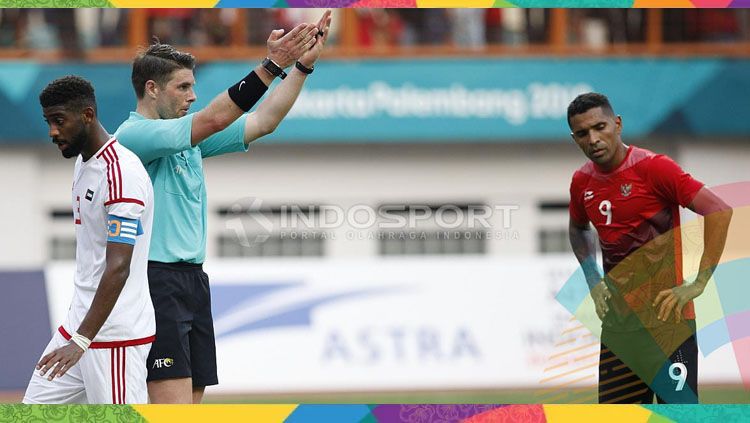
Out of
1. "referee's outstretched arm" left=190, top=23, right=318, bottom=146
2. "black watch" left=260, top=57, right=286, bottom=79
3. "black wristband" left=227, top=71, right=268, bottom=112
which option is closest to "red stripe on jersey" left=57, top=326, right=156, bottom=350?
"referee's outstretched arm" left=190, top=23, right=318, bottom=146

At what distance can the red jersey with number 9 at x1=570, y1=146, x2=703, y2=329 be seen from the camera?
16.2 feet

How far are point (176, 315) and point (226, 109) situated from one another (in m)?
0.86

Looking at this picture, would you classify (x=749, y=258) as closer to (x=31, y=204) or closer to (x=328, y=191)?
(x=328, y=191)

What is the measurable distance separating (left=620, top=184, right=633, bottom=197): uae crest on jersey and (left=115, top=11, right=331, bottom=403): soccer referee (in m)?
1.50

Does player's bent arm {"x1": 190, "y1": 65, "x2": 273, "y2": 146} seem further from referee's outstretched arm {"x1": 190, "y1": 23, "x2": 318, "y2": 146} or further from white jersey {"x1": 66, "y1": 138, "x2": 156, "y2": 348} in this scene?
white jersey {"x1": 66, "y1": 138, "x2": 156, "y2": 348}

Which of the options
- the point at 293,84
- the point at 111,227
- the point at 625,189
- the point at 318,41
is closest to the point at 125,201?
the point at 111,227

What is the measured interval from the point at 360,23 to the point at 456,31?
135 cm

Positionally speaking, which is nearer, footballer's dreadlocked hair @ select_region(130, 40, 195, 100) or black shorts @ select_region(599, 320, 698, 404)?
footballer's dreadlocked hair @ select_region(130, 40, 195, 100)

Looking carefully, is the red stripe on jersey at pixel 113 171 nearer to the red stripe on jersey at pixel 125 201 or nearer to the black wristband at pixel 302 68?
the red stripe on jersey at pixel 125 201

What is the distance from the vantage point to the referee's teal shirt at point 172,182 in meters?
4.33

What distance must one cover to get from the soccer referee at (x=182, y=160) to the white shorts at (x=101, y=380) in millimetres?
231

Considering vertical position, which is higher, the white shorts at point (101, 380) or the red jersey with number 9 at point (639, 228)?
the red jersey with number 9 at point (639, 228)

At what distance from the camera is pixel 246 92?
4.20 m

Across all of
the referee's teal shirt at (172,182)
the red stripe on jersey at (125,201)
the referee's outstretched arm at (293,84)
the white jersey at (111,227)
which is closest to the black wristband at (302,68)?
the referee's outstretched arm at (293,84)
